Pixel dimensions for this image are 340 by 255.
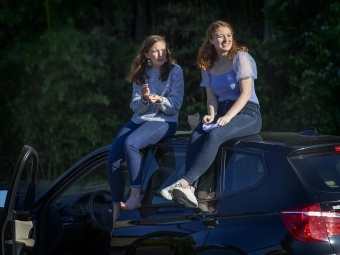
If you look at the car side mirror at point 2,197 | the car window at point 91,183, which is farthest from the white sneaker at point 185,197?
the car side mirror at point 2,197

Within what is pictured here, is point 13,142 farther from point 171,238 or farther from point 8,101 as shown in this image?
point 171,238

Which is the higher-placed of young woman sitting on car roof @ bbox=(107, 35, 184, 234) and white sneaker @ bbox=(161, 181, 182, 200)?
young woman sitting on car roof @ bbox=(107, 35, 184, 234)

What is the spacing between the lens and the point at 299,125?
1080 cm

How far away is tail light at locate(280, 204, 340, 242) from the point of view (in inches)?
160

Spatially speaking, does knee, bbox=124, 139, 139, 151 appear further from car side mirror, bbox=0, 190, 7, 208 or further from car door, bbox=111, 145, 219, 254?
car side mirror, bbox=0, 190, 7, 208

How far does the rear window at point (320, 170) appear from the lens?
4.22 m

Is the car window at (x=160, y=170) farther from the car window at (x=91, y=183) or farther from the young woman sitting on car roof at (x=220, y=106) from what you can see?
the car window at (x=91, y=183)

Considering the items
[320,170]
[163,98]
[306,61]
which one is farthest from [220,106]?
[306,61]

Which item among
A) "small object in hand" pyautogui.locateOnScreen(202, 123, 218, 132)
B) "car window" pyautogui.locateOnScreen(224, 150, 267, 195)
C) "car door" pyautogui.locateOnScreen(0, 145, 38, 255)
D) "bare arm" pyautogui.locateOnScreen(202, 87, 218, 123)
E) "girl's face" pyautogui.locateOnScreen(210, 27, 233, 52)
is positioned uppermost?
"girl's face" pyautogui.locateOnScreen(210, 27, 233, 52)

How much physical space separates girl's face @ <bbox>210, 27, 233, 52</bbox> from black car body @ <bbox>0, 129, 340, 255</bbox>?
645 millimetres

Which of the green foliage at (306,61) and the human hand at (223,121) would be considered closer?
the human hand at (223,121)

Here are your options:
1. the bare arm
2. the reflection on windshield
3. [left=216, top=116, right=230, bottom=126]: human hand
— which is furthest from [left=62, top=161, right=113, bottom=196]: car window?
[left=216, top=116, right=230, bottom=126]: human hand

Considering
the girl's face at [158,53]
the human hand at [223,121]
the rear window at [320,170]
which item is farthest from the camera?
the girl's face at [158,53]

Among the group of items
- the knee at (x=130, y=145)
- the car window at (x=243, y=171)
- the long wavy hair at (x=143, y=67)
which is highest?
the long wavy hair at (x=143, y=67)
